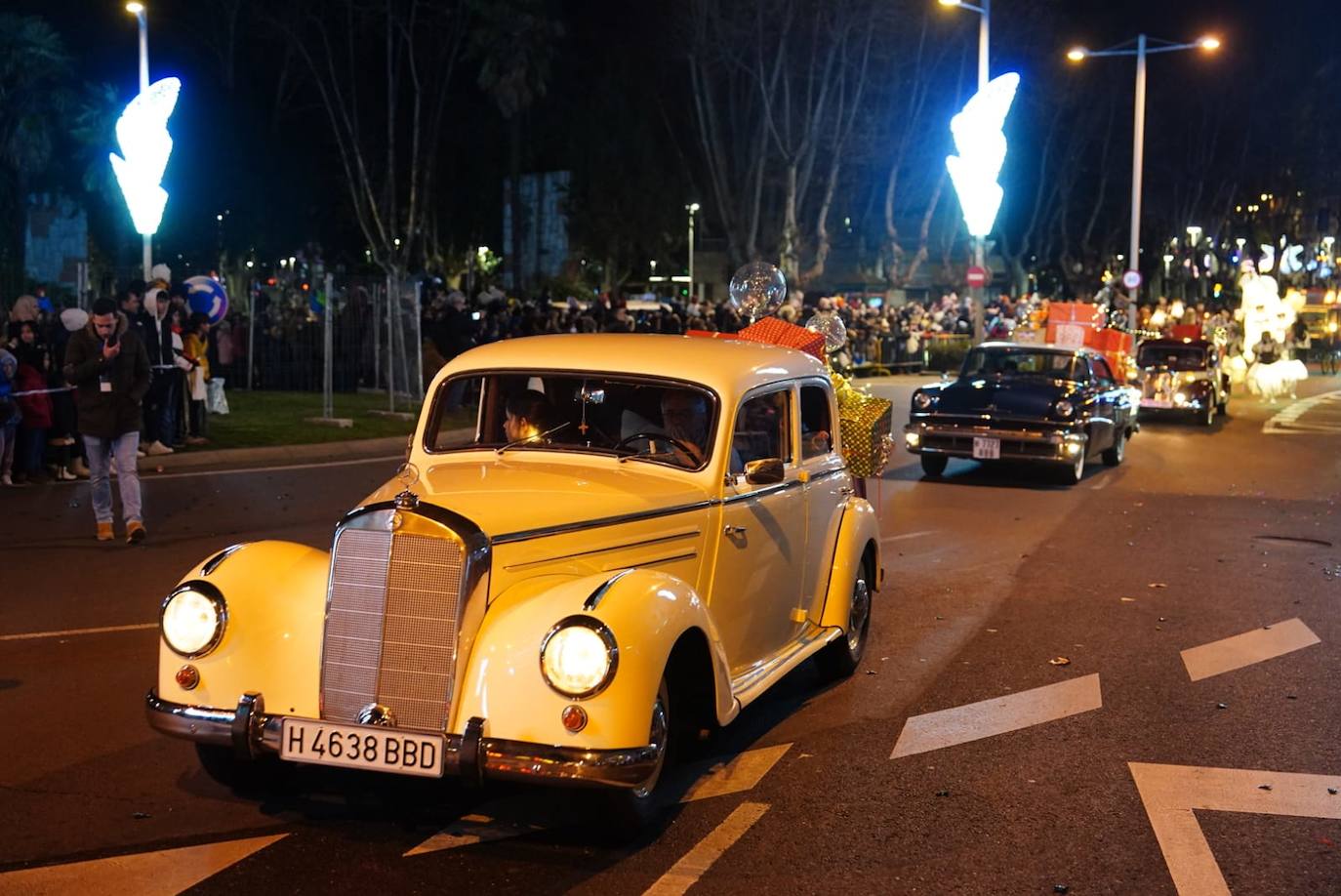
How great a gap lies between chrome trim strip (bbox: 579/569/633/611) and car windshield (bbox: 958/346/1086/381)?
13.1 m

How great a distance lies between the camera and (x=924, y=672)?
8133 millimetres

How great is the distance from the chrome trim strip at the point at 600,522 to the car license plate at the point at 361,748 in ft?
2.51

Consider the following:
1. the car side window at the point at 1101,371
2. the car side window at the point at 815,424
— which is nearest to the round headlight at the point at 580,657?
the car side window at the point at 815,424

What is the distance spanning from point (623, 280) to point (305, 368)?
36.4 meters

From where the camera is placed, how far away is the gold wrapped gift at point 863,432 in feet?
31.8

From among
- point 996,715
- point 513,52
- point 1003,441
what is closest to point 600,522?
point 996,715

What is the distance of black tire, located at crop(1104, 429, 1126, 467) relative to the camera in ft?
61.3

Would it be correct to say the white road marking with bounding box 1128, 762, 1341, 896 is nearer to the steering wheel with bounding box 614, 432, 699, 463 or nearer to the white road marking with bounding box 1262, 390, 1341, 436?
the steering wheel with bounding box 614, 432, 699, 463

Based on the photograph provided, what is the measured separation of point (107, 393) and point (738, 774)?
675cm

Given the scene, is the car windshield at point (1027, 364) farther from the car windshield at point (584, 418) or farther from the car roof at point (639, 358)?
the car windshield at point (584, 418)

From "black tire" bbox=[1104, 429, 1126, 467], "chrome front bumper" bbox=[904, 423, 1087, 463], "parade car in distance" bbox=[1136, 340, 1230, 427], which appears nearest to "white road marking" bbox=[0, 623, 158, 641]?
"chrome front bumper" bbox=[904, 423, 1087, 463]

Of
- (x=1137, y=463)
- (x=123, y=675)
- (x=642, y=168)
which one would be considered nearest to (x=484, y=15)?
(x=642, y=168)

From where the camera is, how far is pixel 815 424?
7.79m

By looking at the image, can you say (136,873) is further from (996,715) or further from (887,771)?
(996,715)
